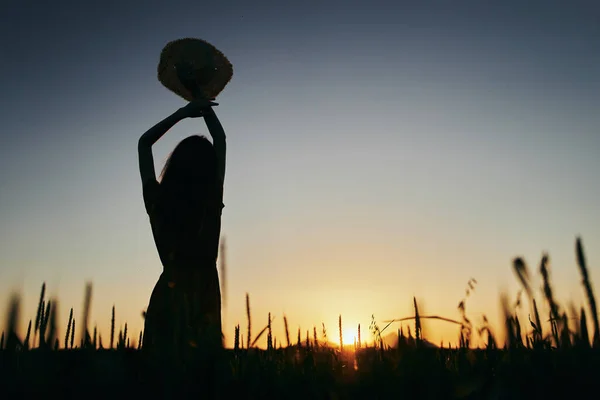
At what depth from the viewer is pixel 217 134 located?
4.88 metres

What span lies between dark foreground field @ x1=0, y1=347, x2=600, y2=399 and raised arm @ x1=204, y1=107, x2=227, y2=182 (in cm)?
283

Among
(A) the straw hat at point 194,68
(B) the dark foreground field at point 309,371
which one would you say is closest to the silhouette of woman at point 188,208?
(A) the straw hat at point 194,68

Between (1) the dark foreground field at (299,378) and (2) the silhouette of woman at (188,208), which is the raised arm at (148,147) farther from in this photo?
(1) the dark foreground field at (299,378)

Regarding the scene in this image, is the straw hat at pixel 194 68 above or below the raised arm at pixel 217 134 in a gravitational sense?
above

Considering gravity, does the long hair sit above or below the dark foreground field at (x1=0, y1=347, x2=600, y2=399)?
above

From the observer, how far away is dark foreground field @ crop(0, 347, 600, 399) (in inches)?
64.7

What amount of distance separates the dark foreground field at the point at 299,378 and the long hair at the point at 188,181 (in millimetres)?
2351

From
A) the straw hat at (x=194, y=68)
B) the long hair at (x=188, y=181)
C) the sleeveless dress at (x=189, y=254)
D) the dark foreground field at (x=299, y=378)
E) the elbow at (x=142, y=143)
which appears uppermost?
the straw hat at (x=194, y=68)

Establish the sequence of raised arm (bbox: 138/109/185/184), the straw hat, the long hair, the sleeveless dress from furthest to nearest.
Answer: the straw hat < raised arm (bbox: 138/109/185/184) < the long hair < the sleeveless dress

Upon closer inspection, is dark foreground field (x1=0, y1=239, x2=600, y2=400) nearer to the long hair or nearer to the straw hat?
the long hair

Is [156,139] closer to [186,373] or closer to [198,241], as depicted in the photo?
[198,241]

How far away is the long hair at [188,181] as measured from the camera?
4445mm

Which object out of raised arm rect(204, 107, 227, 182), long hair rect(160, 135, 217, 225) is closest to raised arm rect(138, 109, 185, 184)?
long hair rect(160, 135, 217, 225)

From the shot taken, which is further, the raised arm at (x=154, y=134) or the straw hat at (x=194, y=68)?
the straw hat at (x=194, y=68)
